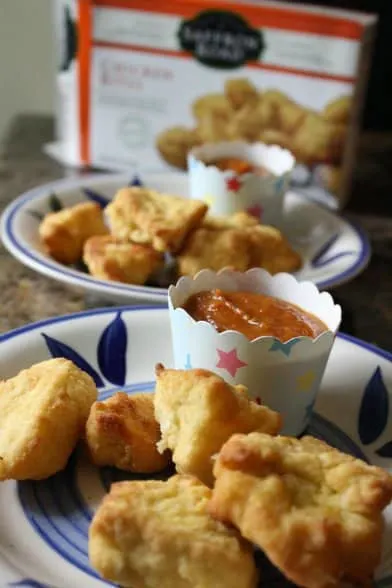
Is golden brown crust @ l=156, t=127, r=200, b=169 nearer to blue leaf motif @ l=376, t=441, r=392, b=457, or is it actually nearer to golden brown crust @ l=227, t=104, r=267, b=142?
→ golden brown crust @ l=227, t=104, r=267, b=142

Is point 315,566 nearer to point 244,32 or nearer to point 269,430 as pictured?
point 269,430

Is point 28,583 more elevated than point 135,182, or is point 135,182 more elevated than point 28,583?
point 28,583

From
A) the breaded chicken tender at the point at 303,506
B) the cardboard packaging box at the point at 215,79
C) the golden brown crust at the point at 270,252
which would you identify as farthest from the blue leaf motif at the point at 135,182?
the breaded chicken tender at the point at 303,506

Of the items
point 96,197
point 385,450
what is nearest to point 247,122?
point 96,197

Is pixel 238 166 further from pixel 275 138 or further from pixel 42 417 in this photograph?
pixel 42 417

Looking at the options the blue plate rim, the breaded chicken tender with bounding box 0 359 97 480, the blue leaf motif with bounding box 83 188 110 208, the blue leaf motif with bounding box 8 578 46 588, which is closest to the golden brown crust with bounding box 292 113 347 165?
the blue leaf motif with bounding box 83 188 110 208

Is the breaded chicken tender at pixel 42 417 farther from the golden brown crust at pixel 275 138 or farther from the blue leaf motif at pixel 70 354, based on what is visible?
the golden brown crust at pixel 275 138
